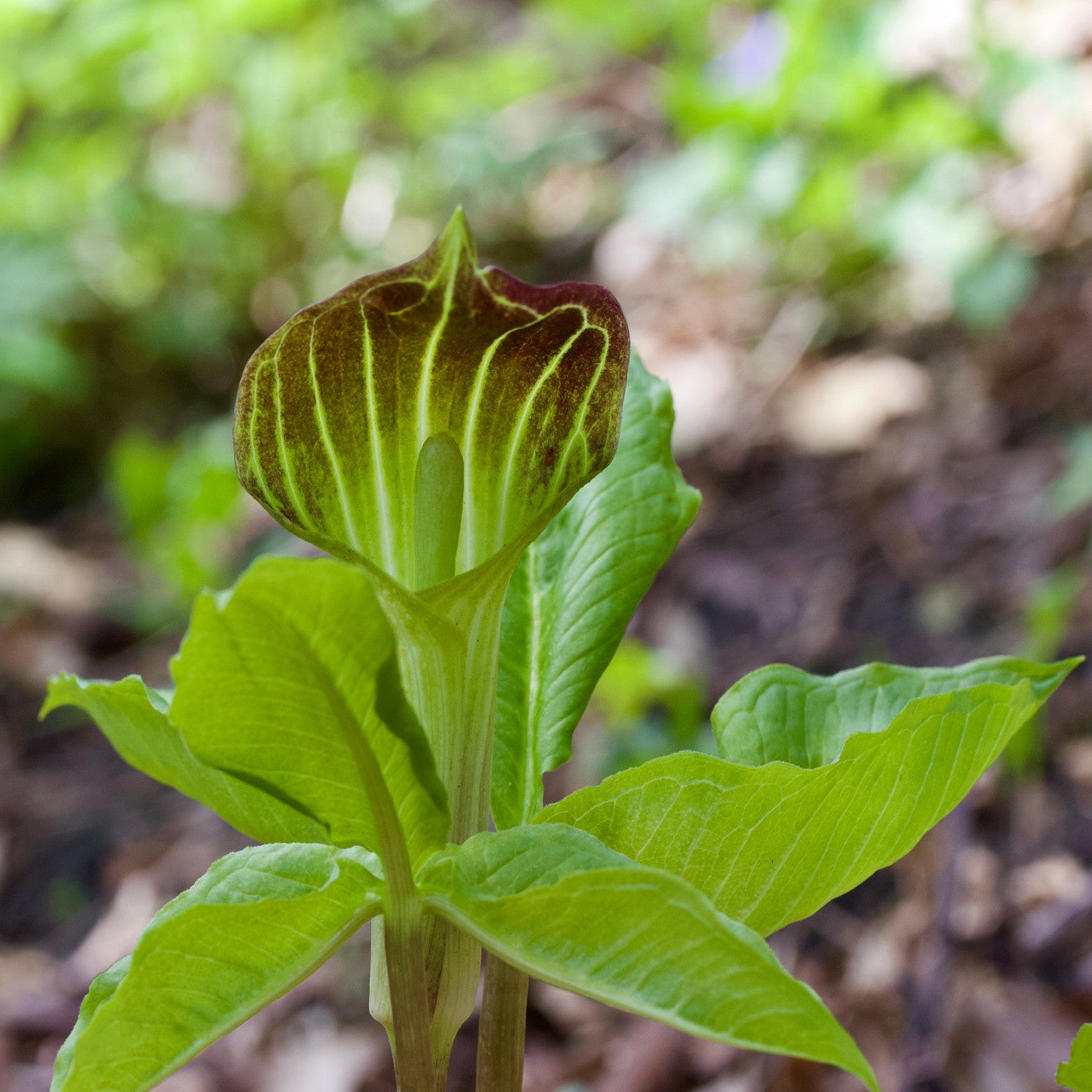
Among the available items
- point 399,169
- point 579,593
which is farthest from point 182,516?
point 579,593

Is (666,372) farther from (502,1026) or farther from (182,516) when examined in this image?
(502,1026)

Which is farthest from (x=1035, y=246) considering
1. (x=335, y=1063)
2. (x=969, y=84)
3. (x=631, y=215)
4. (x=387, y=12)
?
(x=387, y=12)

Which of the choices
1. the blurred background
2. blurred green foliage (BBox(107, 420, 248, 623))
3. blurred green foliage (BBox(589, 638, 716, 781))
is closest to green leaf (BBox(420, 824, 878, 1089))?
the blurred background

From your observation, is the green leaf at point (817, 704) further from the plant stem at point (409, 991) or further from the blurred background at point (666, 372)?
the blurred background at point (666, 372)

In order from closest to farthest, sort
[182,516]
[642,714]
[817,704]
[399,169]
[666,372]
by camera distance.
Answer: [817,704], [642,714], [182,516], [666,372], [399,169]

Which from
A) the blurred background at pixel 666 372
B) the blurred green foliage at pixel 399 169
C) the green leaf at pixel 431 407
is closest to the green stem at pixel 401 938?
the green leaf at pixel 431 407
